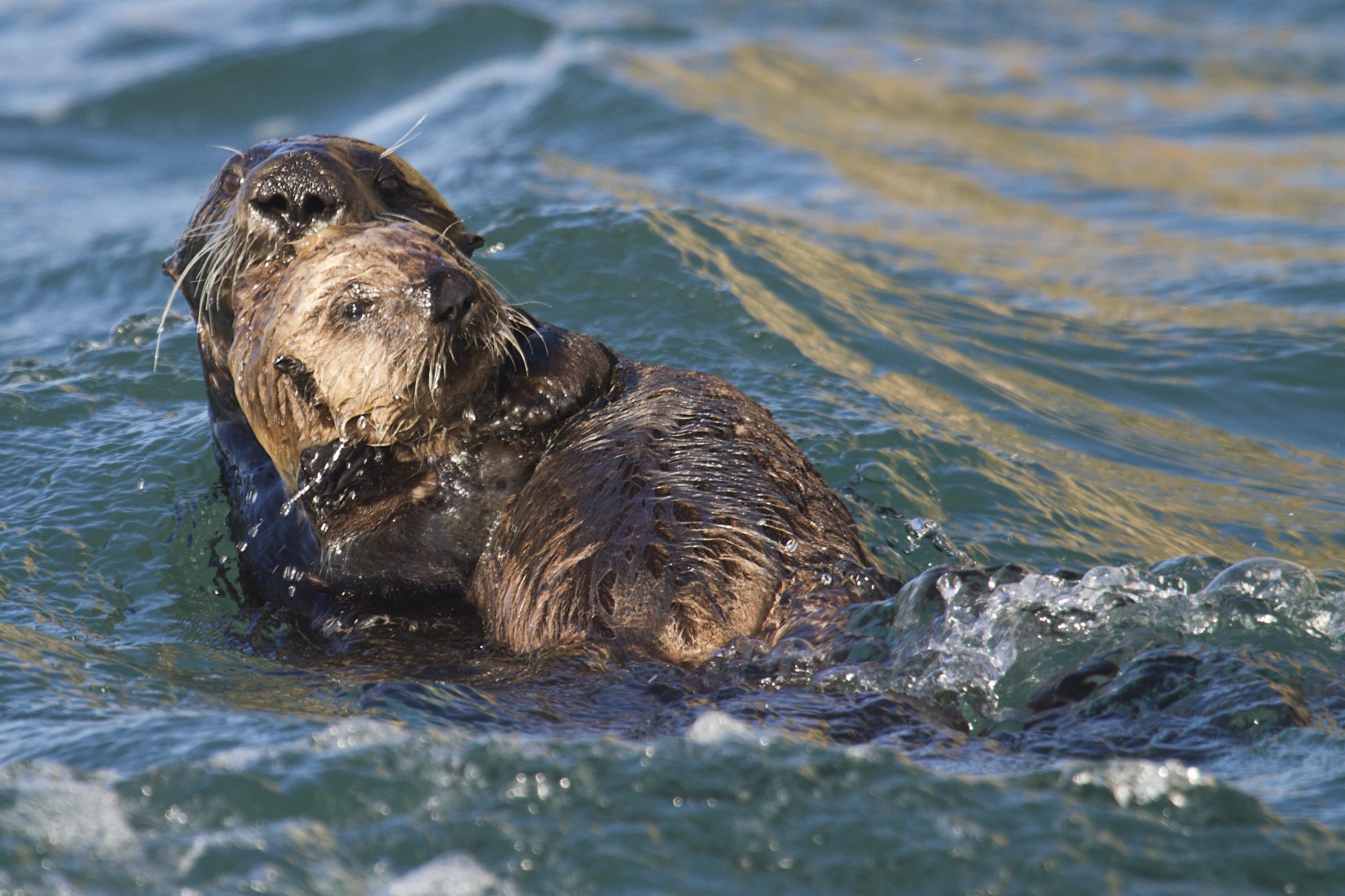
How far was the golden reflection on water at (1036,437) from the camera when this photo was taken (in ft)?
16.4

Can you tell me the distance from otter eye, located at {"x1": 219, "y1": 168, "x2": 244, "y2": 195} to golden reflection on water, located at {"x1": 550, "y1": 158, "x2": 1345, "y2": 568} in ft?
7.82

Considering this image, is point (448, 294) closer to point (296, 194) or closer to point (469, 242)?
point (296, 194)

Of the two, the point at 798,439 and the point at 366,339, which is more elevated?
the point at 366,339

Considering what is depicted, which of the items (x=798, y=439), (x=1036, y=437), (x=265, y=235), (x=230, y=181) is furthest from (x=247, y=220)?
(x=1036, y=437)

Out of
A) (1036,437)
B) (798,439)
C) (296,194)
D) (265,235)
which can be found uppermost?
(296,194)

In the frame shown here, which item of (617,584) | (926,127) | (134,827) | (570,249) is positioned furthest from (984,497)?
(926,127)

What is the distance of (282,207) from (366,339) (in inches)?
19.1

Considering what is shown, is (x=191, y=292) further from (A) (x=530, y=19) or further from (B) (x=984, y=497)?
(A) (x=530, y=19)

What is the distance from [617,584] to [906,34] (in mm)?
11707

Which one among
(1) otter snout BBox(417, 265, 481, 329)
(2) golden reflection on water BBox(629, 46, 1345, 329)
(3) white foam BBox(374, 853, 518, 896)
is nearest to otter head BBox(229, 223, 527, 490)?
(1) otter snout BBox(417, 265, 481, 329)

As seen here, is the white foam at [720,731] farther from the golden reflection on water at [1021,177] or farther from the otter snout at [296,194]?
the golden reflection on water at [1021,177]

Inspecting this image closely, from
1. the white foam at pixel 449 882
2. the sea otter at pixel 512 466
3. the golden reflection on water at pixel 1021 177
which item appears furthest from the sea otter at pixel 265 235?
the golden reflection on water at pixel 1021 177

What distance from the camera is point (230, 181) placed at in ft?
12.8

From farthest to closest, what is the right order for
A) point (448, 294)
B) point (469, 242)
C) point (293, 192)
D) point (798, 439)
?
1. point (798, 439)
2. point (469, 242)
3. point (293, 192)
4. point (448, 294)
